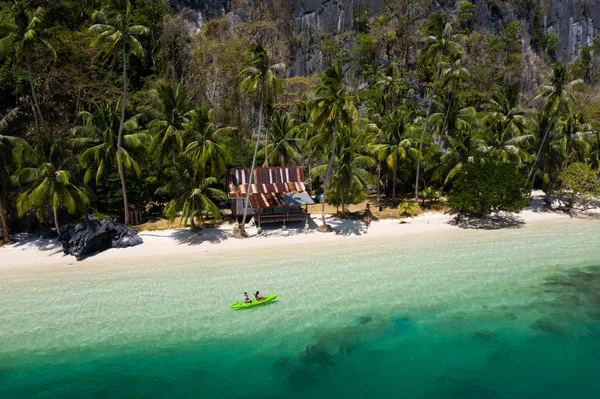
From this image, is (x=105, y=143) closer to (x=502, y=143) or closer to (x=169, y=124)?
(x=169, y=124)

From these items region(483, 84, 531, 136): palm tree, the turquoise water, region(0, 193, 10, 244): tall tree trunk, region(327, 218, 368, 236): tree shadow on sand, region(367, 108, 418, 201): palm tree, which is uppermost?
region(483, 84, 531, 136): palm tree

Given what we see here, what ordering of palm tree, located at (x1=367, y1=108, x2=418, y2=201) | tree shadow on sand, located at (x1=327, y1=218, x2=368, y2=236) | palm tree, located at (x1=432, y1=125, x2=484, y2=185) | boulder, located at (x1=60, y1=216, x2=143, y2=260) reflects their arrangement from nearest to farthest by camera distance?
boulder, located at (x1=60, y1=216, x2=143, y2=260) → tree shadow on sand, located at (x1=327, y1=218, x2=368, y2=236) → palm tree, located at (x1=432, y1=125, x2=484, y2=185) → palm tree, located at (x1=367, y1=108, x2=418, y2=201)

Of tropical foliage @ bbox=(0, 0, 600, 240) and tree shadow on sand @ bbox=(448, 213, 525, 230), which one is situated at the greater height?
tropical foliage @ bbox=(0, 0, 600, 240)

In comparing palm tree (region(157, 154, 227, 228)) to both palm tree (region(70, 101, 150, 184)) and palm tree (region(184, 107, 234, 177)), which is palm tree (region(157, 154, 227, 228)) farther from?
palm tree (region(70, 101, 150, 184))

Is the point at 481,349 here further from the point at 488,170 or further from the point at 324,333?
the point at 488,170

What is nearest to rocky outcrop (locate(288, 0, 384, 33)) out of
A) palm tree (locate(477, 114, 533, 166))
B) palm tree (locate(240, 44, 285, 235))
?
palm tree (locate(477, 114, 533, 166))

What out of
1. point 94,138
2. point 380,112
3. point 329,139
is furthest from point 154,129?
point 380,112

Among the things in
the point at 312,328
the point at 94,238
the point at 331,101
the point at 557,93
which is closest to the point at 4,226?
the point at 94,238
